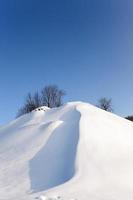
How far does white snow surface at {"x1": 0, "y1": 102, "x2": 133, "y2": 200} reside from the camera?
856 centimetres

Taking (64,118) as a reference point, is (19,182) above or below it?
below

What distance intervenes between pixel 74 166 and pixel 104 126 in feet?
11.4

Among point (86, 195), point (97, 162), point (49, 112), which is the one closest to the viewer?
point (86, 195)

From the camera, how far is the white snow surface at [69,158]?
28.1 ft

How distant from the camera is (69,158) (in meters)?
10.6

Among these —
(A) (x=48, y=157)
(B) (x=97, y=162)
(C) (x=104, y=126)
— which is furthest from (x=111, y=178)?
(C) (x=104, y=126)

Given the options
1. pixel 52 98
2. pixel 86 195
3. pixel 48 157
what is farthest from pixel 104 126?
pixel 52 98

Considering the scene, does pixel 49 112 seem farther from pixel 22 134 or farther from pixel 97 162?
pixel 97 162

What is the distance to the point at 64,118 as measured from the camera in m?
14.3

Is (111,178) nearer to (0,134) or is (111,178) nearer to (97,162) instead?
(97,162)

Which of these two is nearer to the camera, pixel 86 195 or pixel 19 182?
pixel 86 195

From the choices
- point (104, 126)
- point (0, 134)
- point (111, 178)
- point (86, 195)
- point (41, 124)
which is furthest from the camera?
point (0, 134)

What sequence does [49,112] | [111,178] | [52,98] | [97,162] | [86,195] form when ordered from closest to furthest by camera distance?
[86,195] < [111,178] < [97,162] < [49,112] < [52,98]

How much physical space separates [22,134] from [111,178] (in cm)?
505
